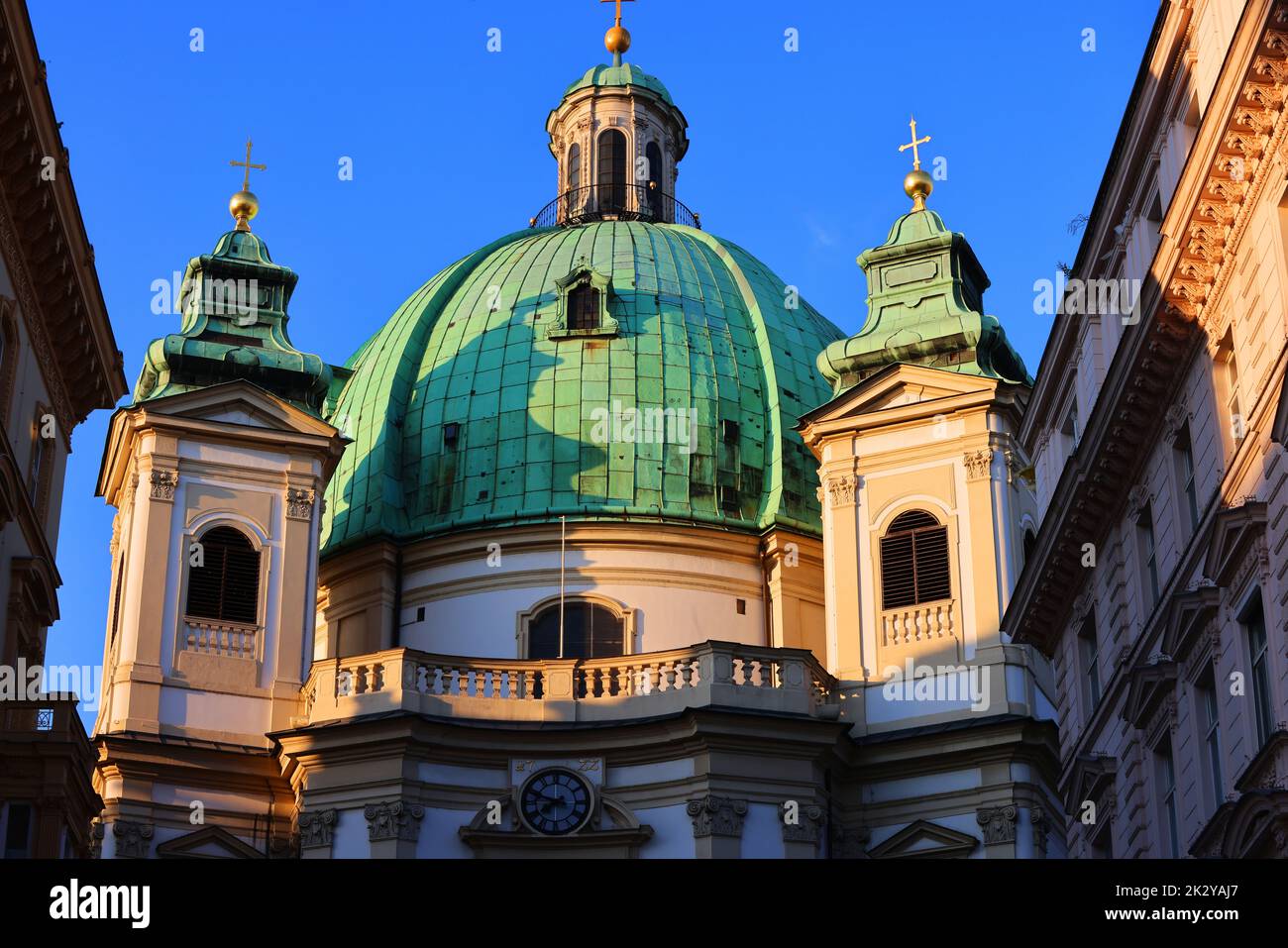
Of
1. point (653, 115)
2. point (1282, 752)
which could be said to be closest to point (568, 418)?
point (653, 115)

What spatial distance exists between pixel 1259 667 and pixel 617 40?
45523mm

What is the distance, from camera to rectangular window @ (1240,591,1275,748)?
25.3m

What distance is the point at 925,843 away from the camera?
45.2 m

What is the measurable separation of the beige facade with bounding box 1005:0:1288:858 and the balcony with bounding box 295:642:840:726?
10632mm

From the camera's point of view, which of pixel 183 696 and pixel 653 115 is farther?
pixel 653 115

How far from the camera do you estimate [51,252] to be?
3083 centimetres

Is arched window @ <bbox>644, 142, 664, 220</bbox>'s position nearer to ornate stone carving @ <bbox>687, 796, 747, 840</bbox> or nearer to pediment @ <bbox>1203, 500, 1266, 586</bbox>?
ornate stone carving @ <bbox>687, 796, 747, 840</bbox>

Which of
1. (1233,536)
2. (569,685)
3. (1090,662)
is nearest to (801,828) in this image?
(569,685)

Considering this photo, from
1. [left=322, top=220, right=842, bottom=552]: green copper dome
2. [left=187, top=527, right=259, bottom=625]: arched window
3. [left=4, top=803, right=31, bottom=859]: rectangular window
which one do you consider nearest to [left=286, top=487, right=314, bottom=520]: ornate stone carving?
[left=187, top=527, right=259, bottom=625]: arched window

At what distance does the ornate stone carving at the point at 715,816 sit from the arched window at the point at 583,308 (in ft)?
49.6

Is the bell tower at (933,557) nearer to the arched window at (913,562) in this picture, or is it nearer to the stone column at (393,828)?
the arched window at (913,562)
